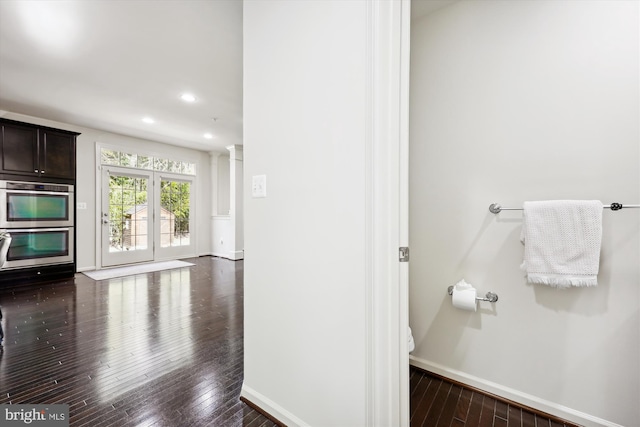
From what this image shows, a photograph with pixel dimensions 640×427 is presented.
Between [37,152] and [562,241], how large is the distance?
6.09 m

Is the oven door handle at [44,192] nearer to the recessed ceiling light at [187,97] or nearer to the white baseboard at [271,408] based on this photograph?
the recessed ceiling light at [187,97]

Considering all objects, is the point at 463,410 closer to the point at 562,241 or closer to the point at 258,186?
the point at 562,241

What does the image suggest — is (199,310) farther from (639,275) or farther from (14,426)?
(639,275)

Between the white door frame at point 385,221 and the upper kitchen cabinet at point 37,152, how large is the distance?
525 cm

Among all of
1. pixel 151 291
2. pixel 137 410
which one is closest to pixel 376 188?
pixel 137 410

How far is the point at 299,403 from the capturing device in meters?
1.40

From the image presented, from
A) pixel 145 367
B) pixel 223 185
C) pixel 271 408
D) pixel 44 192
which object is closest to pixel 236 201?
pixel 223 185

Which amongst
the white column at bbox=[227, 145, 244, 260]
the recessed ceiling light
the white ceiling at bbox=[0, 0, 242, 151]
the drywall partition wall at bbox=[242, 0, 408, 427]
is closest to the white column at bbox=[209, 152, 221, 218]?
the white column at bbox=[227, 145, 244, 260]

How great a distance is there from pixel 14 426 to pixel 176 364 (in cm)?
80

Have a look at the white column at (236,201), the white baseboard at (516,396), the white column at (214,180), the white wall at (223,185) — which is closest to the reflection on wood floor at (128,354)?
the white baseboard at (516,396)

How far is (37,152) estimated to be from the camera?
164 inches

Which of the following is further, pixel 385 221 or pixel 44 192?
pixel 44 192

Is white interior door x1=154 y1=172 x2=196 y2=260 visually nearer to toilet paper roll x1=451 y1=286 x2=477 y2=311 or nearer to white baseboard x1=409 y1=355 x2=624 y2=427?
white baseboard x1=409 y1=355 x2=624 y2=427

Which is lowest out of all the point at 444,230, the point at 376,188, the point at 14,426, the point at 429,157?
the point at 14,426
